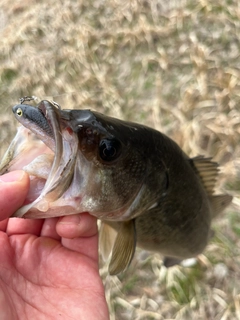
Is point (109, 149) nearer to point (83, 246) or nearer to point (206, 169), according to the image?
point (83, 246)

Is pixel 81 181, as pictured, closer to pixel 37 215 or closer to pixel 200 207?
pixel 37 215

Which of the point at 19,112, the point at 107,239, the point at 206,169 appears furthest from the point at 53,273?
the point at 206,169

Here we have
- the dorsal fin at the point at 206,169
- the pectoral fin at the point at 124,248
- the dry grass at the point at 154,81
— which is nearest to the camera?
the pectoral fin at the point at 124,248

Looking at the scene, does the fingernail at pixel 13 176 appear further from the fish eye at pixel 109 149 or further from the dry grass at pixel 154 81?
the dry grass at pixel 154 81

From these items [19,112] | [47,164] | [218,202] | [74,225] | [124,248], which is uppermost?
[19,112]

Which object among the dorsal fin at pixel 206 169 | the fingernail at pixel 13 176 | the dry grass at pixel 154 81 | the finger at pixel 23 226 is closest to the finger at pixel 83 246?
the finger at pixel 23 226

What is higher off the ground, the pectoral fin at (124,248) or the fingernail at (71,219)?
the fingernail at (71,219)

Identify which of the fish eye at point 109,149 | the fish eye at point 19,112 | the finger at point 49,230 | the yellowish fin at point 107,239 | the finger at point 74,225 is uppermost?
the fish eye at point 19,112
